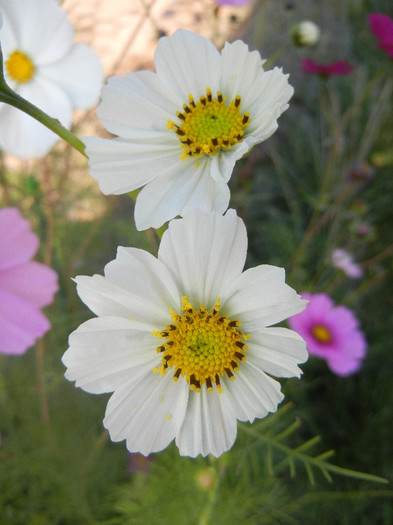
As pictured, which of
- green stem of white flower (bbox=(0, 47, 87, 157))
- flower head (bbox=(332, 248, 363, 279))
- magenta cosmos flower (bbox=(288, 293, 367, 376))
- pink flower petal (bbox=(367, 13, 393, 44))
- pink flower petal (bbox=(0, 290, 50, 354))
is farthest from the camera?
flower head (bbox=(332, 248, 363, 279))

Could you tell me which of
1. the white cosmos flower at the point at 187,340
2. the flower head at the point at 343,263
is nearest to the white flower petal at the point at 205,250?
the white cosmos flower at the point at 187,340

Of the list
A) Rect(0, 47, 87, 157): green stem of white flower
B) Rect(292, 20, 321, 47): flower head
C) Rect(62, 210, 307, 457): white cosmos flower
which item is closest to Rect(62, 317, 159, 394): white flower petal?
Rect(62, 210, 307, 457): white cosmos flower

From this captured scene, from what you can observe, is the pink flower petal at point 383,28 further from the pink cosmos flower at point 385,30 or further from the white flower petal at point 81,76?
the white flower petal at point 81,76

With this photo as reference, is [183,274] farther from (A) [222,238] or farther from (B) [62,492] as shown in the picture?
(B) [62,492]

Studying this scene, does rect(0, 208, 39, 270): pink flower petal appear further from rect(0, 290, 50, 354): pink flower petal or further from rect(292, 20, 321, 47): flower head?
rect(292, 20, 321, 47): flower head

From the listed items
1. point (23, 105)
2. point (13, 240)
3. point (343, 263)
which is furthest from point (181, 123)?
A: point (343, 263)

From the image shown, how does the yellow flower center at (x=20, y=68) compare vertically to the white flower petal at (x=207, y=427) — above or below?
above

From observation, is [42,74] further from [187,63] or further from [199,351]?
[199,351]
